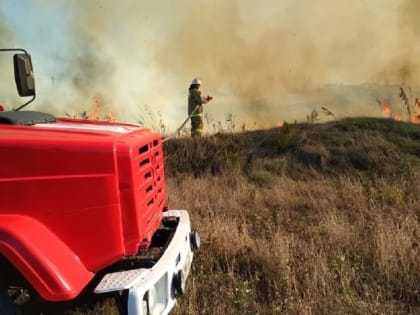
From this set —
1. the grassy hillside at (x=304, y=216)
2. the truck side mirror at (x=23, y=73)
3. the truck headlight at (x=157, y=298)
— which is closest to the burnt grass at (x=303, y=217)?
the grassy hillside at (x=304, y=216)

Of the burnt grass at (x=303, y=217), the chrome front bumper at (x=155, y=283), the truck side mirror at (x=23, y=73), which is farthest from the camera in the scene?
the burnt grass at (x=303, y=217)

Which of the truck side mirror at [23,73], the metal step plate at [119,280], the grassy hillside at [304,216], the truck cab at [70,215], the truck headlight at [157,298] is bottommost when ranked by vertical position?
the grassy hillside at [304,216]

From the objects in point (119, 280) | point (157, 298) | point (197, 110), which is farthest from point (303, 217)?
point (197, 110)

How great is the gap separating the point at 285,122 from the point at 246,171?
96.9 inches

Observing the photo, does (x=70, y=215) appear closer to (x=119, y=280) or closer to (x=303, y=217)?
(x=119, y=280)

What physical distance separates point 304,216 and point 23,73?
167 inches

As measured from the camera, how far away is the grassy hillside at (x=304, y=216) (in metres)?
4.31

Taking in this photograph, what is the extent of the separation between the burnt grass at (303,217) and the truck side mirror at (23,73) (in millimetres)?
1882

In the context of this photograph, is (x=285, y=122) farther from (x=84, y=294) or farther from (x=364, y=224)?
(x=84, y=294)

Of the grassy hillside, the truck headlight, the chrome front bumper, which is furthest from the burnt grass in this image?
the truck headlight

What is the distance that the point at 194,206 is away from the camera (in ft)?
23.5

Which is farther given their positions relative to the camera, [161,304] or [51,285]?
[161,304]

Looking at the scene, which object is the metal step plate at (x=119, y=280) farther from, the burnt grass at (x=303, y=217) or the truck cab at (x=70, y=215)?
the burnt grass at (x=303, y=217)

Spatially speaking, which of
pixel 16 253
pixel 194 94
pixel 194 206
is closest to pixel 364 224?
pixel 194 206
